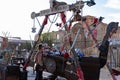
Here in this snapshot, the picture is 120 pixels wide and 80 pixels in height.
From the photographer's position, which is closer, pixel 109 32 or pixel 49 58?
pixel 109 32

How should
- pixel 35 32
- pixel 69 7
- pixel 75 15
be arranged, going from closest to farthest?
pixel 69 7
pixel 75 15
pixel 35 32

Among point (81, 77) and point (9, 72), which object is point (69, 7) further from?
point (9, 72)

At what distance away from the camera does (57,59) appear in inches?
373

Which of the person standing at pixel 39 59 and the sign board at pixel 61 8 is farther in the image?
the person standing at pixel 39 59

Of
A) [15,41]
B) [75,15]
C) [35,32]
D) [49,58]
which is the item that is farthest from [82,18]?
[15,41]

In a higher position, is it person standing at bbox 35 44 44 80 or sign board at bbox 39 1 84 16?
sign board at bbox 39 1 84 16

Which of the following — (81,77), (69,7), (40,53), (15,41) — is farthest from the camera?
(15,41)

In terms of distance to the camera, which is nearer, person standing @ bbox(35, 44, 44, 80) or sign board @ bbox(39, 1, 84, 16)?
sign board @ bbox(39, 1, 84, 16)

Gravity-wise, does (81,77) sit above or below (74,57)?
below

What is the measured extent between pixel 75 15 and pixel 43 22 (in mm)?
1433

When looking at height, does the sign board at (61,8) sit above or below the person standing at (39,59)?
above

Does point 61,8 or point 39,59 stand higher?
point 61,8

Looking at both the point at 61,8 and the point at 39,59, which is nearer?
the point at 61,8

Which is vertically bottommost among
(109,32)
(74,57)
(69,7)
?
(74,57)
